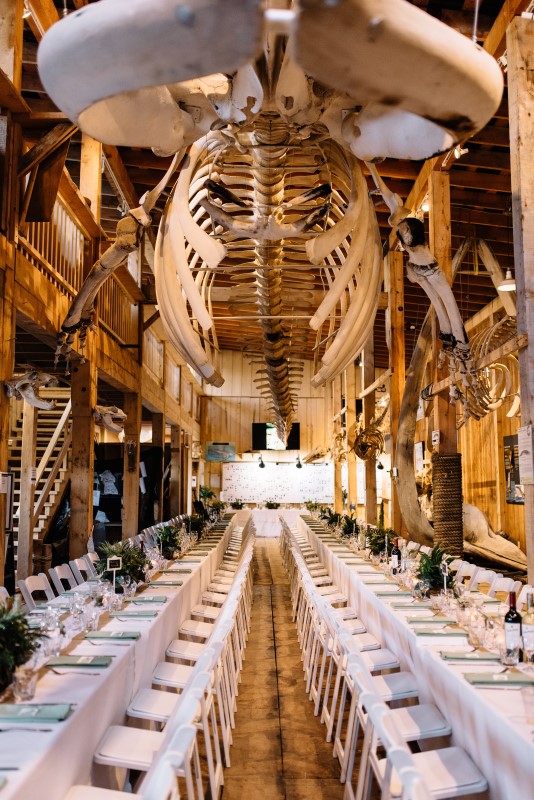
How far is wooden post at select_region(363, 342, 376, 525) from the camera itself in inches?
492

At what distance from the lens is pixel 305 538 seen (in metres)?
14.8

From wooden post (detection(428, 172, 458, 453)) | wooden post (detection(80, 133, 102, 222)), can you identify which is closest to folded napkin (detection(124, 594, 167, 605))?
wooden post (detection(428, 172, 458, 453))

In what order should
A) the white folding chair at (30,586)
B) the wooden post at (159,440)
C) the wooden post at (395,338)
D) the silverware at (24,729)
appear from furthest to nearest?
the wooden post at (159,440) < the wooden post at (395,338) < the white folding chair at (30,586) < the silverware at (24,729)

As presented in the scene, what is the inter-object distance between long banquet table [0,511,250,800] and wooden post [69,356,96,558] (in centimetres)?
391

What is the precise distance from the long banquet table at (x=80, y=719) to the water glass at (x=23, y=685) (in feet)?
0.17

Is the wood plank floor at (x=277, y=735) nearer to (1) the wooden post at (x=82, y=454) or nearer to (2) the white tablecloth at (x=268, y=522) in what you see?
(1) the wooden post at (x=82, y=454)

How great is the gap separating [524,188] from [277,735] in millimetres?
4444

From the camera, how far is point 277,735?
4.92 meters

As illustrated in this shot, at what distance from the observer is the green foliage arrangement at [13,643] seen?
3.15m

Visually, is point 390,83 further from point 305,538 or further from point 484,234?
point 305,538

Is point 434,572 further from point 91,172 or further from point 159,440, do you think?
point 159,440

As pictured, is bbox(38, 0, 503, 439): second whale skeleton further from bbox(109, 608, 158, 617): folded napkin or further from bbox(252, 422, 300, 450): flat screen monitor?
bbox(252, 422, 300, 450): flat screen monitor

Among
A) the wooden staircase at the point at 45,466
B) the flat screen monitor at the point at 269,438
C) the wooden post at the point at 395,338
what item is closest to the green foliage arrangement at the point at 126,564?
the wooden post at the point at 395,338

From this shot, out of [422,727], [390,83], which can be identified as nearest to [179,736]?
[422,727]
